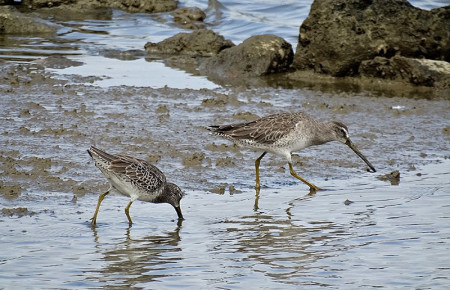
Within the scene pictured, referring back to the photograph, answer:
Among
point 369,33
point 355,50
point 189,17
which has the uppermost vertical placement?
point 369,33

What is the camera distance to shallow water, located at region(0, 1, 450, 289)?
6391 mm

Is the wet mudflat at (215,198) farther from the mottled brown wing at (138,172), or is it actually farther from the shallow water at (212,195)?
the mottled brown wing at (138,172)

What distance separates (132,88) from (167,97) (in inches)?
30.5

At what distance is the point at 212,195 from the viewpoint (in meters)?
8.79

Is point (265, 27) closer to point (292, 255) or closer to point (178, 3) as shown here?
point (178, 3)

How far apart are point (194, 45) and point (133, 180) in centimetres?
971

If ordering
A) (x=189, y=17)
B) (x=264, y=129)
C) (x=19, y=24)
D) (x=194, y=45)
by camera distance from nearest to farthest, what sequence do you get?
1. (x=264, y=129)
2. (x=194, y=45)
3. (x=19, y=24)
4. (x=189, y=17)

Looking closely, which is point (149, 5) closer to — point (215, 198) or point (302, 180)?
point (302, 180)

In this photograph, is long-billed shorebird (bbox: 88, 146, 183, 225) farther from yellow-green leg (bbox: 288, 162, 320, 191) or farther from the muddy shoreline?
yellow-green leg (bbox: 288, 162, 320, 191)

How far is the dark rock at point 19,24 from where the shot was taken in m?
18.5

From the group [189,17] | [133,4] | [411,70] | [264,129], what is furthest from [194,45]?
[264,129]

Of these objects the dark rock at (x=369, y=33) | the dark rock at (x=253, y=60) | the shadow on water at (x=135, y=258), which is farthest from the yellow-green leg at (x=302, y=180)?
the dark rock at (x=369, y=33)

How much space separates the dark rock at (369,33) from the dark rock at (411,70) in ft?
Answer: 1.27

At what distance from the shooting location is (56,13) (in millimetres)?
21672
